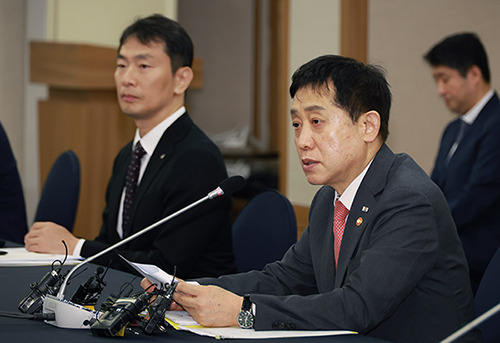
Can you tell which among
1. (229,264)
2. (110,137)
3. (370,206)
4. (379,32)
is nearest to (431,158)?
(379,32)

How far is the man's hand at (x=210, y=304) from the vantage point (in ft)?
4.68

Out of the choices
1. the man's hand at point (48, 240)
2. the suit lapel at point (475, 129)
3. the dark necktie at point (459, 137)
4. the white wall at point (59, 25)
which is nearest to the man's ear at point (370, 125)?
the man's hand at point (48, 240)

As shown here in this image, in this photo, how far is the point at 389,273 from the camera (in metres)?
1.44

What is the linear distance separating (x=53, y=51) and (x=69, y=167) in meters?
1.24

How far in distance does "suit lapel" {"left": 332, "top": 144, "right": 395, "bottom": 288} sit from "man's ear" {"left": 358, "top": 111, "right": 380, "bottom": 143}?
66mm

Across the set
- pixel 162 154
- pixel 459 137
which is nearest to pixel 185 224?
pixel 162 154

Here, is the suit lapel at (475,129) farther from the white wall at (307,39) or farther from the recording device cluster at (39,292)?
the recording device cluster at (39,292)

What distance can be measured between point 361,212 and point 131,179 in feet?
3.83

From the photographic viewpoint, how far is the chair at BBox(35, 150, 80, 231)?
9.55 ft

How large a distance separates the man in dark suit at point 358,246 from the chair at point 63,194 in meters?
1.37

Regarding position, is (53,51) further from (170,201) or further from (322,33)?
(170,201)

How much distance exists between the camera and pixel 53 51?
12.8 ft

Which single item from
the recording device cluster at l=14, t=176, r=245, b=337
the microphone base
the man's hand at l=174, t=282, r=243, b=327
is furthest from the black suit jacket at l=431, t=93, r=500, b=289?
the microphone base

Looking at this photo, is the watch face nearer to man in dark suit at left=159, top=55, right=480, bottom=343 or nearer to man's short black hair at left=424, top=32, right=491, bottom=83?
man in dark suit at left=159, top=55, right=480, bottom=343
